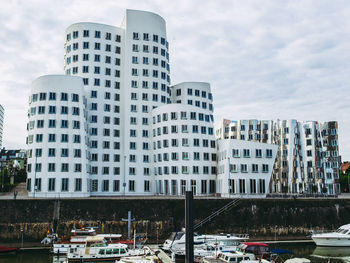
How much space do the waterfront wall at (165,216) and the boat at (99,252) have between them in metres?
11.9

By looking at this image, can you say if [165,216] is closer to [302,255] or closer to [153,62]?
[302,255]

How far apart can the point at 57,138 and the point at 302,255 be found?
49.9m

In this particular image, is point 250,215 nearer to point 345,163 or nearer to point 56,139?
point 56,139

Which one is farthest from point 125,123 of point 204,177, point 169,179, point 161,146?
point 204,177

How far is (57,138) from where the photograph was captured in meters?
69.9

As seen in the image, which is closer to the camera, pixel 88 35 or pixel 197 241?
pixel 197 241

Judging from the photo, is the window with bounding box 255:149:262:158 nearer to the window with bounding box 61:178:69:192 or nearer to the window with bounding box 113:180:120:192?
the window with bounding box 113:180:120:192

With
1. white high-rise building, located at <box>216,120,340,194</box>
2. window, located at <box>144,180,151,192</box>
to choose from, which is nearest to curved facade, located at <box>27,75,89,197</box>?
window, located at <box>144,180,151,192</box>

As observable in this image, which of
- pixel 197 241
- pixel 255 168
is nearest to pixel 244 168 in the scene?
pixel 255 168

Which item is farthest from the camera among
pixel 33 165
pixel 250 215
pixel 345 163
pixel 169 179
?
pixel 345 163

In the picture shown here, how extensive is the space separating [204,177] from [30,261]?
139ft

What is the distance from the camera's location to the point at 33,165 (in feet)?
225

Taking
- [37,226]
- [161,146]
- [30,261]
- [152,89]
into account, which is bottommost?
[30,261]

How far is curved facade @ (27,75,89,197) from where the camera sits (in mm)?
68375
